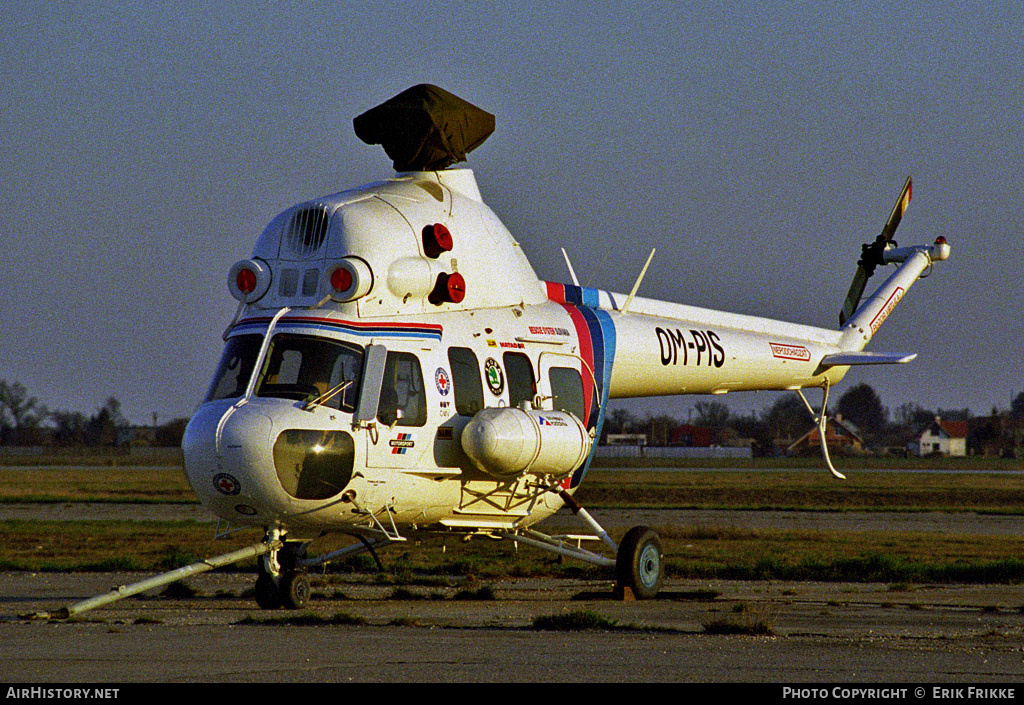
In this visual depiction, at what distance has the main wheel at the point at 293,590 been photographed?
14.1 m

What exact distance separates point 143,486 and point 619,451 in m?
73.2

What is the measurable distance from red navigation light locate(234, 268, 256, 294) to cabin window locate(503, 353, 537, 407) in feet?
10.7

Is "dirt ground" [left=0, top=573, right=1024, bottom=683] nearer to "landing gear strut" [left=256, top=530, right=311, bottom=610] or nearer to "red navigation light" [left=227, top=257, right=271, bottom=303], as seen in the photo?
"landing gear strut" [left=256, top=530, right=311, bottom=610]

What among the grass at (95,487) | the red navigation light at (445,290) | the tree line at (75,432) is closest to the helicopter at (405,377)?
the red navigation light at (445,290)

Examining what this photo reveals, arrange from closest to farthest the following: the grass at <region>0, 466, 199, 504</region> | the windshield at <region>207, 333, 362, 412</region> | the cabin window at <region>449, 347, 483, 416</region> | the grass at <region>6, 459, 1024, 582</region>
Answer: the windshield at <region>207, 333, 362, 412</region> < the cabin window at <region>449, 347, 483, 416</region> < the grass at <region>6, 459, 1024, 582</region> < the grass at <region>0, 466, 199, 504</region>

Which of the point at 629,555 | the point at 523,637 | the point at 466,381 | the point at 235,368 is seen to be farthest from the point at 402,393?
the point at 629,555

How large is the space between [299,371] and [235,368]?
75 centimetres

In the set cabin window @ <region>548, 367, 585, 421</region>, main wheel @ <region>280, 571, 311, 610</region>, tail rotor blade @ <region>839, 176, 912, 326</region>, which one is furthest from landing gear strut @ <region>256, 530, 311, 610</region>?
tail rotor blade @ <region>839, 176, 912, 326</region>

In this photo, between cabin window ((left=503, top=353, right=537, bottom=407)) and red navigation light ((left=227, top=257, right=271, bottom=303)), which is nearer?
red navigation light ((left=227, top=257, right=271, bottom=303))

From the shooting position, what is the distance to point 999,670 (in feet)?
31.8

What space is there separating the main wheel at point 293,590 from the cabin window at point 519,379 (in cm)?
340

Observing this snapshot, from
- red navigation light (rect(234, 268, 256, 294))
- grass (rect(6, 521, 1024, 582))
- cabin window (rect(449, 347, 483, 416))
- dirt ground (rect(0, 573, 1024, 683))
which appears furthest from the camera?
grass (rect(6, 521, 1024, 582))

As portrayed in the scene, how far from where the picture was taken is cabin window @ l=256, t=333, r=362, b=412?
13.6m

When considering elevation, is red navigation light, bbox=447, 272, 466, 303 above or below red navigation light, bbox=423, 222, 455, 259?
below
